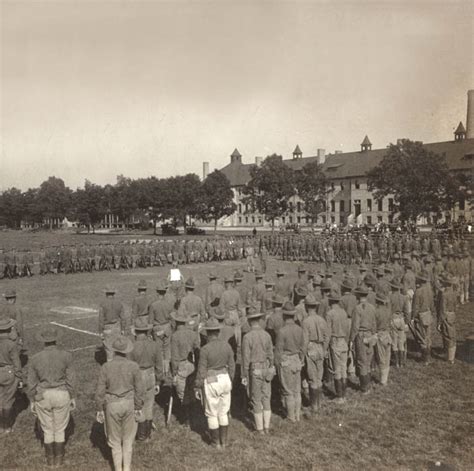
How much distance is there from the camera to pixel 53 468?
6.64 meters

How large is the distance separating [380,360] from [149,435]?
456 cm

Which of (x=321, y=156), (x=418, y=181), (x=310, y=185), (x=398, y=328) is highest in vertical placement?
(x=321, y=156)

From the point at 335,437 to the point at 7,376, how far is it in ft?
16.5

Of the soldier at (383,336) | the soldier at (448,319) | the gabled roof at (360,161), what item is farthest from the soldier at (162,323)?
the gabled roof at (360,161)

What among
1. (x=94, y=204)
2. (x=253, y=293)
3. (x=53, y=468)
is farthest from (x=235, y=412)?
(x=94, y=204)

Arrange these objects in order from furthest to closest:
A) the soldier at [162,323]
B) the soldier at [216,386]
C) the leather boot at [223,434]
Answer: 1. the soldier at [162,323]
2. the leather boot at [223,434]
3. the soldier at [216,386]

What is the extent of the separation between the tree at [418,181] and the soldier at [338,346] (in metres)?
39.6

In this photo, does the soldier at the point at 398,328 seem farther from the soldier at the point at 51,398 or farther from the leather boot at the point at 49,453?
the leather boot at the point at 49,453

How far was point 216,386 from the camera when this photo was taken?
7027mm

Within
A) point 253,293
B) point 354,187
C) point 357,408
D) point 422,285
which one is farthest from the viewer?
point 354,187

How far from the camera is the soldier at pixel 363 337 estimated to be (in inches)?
365

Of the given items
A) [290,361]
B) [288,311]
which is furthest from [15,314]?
[290,361]

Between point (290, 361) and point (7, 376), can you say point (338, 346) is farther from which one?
point (7, 376)

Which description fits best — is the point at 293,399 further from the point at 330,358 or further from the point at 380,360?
the point at 380,360
